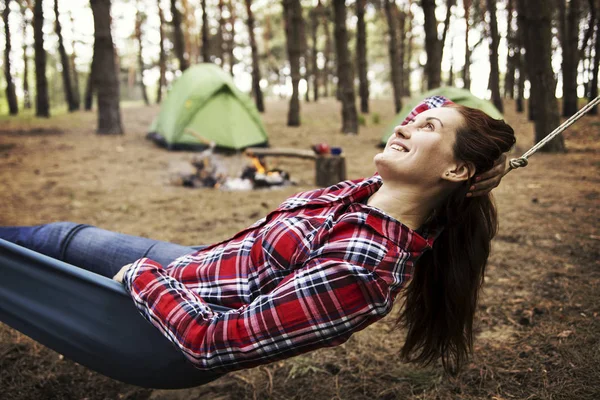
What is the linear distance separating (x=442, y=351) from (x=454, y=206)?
1.95 ft

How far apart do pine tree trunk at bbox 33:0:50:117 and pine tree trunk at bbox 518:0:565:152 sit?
10784mm

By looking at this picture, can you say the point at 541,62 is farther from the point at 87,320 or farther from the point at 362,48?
the point at 87,320

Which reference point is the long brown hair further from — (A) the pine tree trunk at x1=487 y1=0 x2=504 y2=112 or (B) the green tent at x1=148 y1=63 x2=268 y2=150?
(A) the pine tree trunk at x1=487 y1=0 x2=504 y2=112

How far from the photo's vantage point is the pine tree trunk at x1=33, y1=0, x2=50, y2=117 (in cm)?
1131

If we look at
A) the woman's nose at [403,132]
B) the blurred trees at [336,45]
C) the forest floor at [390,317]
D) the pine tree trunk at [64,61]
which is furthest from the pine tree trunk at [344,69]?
the pine tree trunk at [64,61]

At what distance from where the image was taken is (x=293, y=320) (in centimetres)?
117

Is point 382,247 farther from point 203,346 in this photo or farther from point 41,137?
point 41,137

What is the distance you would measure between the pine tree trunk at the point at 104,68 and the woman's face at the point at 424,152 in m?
8.32

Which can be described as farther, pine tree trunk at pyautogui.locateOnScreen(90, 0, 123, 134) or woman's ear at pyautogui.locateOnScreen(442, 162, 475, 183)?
pine tree trunk at pyautogui.locateOnScreen(90, 0, 123, 134)

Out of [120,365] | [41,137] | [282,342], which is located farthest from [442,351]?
[41,137]

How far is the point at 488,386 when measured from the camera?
6.05 ft

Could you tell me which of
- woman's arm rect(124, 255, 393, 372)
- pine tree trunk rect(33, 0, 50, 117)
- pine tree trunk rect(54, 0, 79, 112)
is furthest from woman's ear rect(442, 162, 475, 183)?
pine tree trunk rect(54, 0, 79, 112)

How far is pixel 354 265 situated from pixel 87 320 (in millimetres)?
958

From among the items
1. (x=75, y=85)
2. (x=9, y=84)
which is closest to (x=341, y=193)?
(x=9, y=84)
